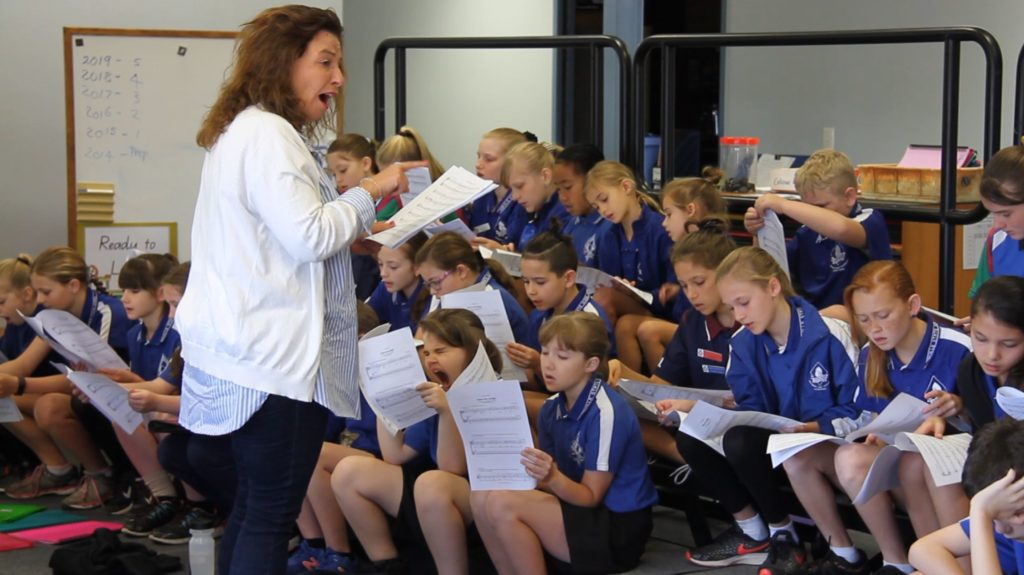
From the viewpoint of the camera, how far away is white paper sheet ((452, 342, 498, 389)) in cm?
342

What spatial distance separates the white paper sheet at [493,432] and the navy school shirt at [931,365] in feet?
3.02

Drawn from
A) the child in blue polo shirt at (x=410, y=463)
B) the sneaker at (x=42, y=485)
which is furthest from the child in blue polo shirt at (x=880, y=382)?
the sneaker at (x=42, y=485)

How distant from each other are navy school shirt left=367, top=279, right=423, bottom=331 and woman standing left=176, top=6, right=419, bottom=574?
179 centimetres

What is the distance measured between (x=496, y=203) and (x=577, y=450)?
1.70 m

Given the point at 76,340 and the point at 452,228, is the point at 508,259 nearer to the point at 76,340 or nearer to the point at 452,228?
the point at 452,228

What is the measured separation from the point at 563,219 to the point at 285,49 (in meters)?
2.32

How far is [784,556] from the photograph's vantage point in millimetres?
3373

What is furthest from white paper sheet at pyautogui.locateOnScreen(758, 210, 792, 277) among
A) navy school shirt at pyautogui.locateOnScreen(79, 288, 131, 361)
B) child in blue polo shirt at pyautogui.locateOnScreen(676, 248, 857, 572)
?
navy school shirt at pyautogui.locateOnScreen(79, 288, 131, 361)

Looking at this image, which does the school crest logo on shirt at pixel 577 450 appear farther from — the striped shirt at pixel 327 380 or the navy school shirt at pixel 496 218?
the navy school shirt at pixel 496 218

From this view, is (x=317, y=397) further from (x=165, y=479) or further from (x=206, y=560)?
(x=165, y=479)

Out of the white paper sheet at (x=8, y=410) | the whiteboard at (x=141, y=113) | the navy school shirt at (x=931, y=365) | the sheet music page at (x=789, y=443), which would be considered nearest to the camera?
the sheet music page at (x=789, y=443)

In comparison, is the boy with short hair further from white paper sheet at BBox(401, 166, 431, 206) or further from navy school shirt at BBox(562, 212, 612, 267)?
white paper sheet at BBox(401, 166, 431, 206)

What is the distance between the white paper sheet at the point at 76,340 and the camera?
424 centimetres

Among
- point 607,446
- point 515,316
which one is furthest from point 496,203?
point 607,446
